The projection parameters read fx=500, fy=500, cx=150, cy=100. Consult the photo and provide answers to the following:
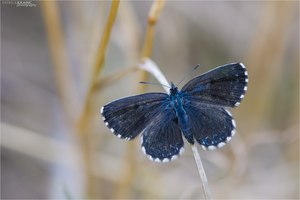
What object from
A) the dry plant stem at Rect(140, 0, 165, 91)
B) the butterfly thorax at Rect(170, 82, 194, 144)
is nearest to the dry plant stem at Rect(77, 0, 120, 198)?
the dry plant stem at Rect(140, 0, 165, 91)

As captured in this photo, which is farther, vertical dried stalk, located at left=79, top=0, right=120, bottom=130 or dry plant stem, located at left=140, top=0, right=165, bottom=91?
dry plant stem, located at left=140, top=0, right=165, bottom=91

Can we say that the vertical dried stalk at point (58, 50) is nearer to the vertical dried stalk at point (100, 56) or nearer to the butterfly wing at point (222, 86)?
the vertical dried stalk at point (100, 56)

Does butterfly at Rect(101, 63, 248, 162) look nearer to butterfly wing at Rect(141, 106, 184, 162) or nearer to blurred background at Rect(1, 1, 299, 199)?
butterfly wing at Rect(141, 106, 184, 162)

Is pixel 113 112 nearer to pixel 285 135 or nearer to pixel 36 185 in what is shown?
pixel 285 135

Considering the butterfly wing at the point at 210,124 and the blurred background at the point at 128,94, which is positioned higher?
the blurred background at the point at 128,94

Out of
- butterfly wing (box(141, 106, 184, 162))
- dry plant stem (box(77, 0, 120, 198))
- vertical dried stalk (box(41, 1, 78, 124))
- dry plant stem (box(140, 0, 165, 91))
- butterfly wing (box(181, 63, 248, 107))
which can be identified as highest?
vertical dried stalk (box(41, 1, 78, 124))

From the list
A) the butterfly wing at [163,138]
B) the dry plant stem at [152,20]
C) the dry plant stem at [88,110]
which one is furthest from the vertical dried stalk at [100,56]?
the butterfly wing at [163,138]

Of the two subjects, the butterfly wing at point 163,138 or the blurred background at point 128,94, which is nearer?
the butterfly wing at point 163,138
